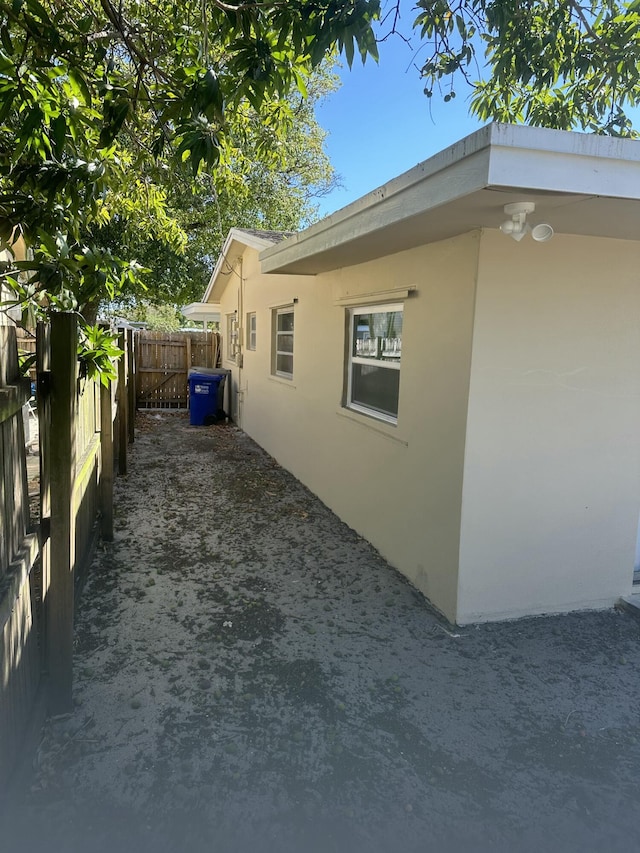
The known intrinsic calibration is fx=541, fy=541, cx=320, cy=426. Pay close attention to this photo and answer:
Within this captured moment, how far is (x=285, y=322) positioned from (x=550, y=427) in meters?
5.93

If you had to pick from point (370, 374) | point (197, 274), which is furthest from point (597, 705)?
point (197, 274)

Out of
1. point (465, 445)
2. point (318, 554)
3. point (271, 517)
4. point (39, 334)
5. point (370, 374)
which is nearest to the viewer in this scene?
point (39, 334)

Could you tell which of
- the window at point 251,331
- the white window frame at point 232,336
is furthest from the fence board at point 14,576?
the white window frame at point 232,336

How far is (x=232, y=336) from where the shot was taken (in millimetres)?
13438

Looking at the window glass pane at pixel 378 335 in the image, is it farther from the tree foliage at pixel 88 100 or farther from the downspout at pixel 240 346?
the downspout at pixel 240 346

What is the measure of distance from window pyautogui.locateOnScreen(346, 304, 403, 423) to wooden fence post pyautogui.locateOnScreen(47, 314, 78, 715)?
289 cm

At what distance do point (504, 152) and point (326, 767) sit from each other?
286 cm

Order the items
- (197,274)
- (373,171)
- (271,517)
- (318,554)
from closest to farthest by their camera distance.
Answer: (318,554), (271,517), (373,171), (197,274)

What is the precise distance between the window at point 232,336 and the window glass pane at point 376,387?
7.03 m

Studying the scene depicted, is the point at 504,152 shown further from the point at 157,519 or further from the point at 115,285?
the point at 157,519

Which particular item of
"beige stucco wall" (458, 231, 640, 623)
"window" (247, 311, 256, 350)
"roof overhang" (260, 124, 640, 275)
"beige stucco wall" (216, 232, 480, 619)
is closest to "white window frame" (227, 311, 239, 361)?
"window" (247, 311, 256, 350)

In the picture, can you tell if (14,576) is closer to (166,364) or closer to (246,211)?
(166,364)

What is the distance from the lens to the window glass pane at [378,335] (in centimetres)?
490

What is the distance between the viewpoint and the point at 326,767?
248 centimetres
